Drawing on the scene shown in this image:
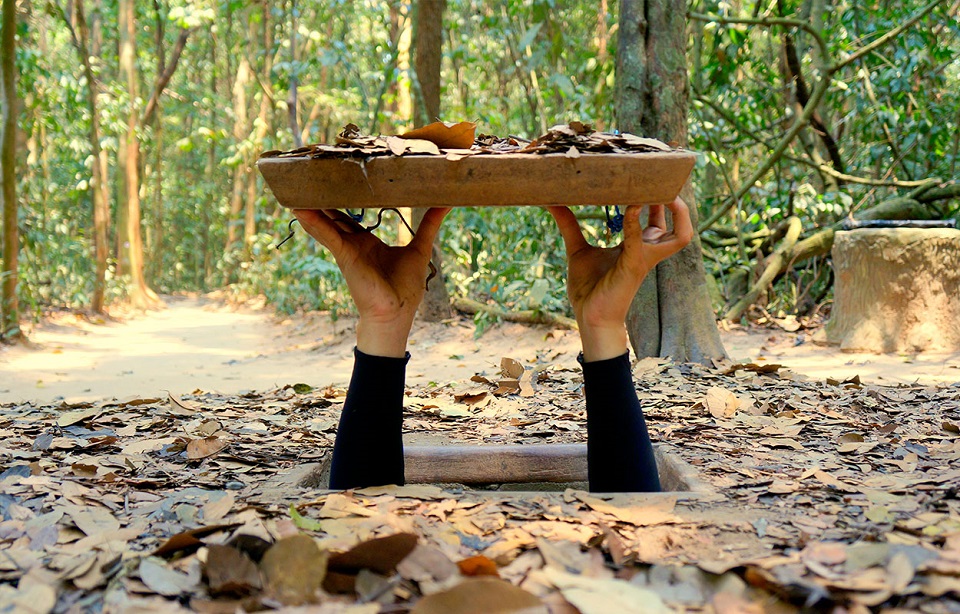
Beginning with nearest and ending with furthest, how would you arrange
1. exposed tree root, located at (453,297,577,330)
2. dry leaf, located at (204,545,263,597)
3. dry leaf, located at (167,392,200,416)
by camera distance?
dry leaf, located at (204,545,263,597) < dry leaf, located at (167,392,200,416) < exposed tree root, located at (453,297,577,330)

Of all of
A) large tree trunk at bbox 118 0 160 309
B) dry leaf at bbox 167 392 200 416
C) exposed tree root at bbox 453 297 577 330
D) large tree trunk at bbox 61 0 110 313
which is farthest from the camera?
large tree trunk at bbox 118 0 160 309

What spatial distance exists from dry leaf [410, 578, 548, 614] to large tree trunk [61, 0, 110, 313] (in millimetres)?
9302

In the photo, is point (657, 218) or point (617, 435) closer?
point (617, 435)

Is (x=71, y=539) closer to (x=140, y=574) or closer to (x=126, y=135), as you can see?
(x=140, y=574)

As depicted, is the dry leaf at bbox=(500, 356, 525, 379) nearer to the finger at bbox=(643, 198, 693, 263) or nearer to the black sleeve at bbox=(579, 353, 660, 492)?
the black sleeve at bbox=(579, 353, 660, 492)

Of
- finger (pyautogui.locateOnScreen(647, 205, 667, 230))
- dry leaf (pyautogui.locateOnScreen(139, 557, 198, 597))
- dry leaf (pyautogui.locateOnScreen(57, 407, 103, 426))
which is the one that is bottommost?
dry leaf (pyautogui.locateOnScreen(57, 407, 103, 426))

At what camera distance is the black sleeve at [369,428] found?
1964mm

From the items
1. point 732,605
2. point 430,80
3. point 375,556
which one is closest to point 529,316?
point 430,80

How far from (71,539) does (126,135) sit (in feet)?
36.5

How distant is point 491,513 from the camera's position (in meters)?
1.62

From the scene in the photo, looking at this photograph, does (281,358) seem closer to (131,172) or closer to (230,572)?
(230,572)

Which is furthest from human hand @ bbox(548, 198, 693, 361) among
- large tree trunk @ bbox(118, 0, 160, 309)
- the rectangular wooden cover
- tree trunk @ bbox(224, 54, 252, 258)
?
tree trunk @ bbox(224, 54, 252, 258)

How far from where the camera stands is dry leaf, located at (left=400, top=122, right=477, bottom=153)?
1.86 metres

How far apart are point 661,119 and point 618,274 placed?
2.26 m
